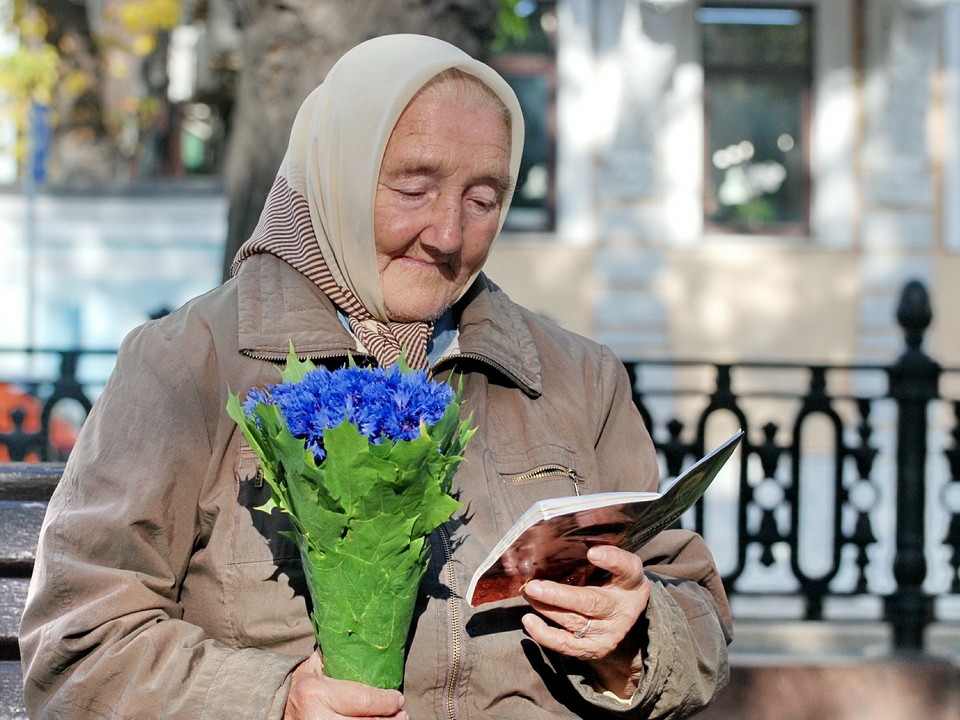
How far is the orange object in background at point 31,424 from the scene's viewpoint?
538 centimetres

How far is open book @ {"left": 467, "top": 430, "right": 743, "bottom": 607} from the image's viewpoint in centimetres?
175

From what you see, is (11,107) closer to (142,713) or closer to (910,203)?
(910,203)

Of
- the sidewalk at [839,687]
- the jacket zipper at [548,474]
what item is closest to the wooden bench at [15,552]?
Result: the jacket zipper at [548,474]

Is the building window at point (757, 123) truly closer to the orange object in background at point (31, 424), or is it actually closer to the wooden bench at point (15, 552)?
the orange object in background at point (31, 424)

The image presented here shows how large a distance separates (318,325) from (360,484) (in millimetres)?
555

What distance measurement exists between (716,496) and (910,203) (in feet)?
14.9

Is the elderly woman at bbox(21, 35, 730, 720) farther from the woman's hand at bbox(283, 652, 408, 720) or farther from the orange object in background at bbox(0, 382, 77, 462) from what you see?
the orange object in background at bbox(0, 382, 77, 462)

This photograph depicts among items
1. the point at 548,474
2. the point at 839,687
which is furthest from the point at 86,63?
the point at 548,474

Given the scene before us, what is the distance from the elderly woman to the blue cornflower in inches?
14.0

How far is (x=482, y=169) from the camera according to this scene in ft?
7.18

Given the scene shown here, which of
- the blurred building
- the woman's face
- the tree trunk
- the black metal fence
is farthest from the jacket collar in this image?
the blurred building

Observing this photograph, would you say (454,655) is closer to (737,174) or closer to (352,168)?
(352,168)

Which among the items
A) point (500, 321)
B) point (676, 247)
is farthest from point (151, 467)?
point (676, 247)

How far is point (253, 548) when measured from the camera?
80.8 inches
